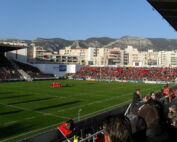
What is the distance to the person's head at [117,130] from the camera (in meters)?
2.77

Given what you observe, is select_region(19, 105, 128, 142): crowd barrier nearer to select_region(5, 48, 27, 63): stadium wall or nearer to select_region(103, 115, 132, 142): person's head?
select_region(103, 115, 132, 142): person's head

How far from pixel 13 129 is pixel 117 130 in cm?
1452

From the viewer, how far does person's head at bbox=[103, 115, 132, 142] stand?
277 cm

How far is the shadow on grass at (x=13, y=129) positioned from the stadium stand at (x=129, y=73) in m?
55.2

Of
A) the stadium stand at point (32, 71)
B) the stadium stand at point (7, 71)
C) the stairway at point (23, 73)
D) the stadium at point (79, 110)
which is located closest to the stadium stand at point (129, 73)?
the stadium at point (79, 110)

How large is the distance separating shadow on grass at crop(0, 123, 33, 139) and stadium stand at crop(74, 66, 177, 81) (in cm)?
5523

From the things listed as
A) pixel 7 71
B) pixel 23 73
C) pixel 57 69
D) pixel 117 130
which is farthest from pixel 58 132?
pixel 57 69

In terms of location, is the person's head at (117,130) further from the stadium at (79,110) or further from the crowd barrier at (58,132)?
the crowd barrier at (58,132)

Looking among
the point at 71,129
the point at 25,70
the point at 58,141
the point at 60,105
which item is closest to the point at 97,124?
the point at 58,141

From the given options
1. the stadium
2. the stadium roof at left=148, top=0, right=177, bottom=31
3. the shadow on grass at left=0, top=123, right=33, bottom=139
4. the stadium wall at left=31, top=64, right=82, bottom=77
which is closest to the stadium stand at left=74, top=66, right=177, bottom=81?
the stadium

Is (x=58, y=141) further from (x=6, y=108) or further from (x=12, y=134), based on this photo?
(x=6, y=108)

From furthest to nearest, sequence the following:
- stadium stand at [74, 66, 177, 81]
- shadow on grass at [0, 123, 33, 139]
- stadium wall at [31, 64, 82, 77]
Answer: stadium wall at [31, 64, 82, 77] < stadium stand at [74, 66, 177, 81] < shadow on grass at [0, 123, 33, 139]

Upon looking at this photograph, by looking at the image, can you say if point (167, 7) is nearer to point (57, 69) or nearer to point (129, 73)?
point (129, 73)

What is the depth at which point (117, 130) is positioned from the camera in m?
2.79
